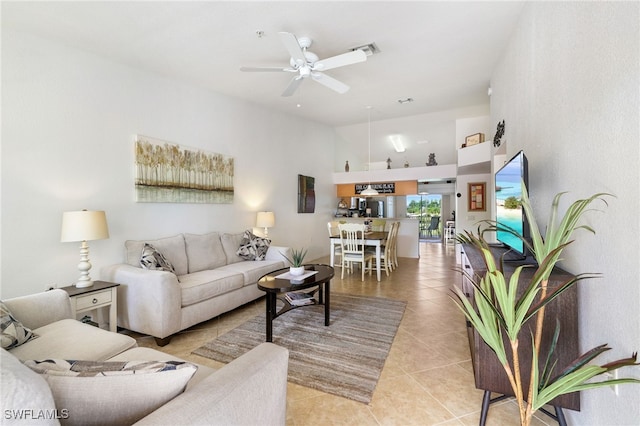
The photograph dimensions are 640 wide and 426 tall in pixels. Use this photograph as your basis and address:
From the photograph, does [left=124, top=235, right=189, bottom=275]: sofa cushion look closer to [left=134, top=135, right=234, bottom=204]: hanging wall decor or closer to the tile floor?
[left=134, top=135, right=234, bottom=204]: hanging wall decor

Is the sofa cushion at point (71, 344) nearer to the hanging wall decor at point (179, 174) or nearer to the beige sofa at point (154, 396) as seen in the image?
the beige sofa at point (154, 396)

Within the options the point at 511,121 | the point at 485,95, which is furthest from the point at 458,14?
the point at 485,95

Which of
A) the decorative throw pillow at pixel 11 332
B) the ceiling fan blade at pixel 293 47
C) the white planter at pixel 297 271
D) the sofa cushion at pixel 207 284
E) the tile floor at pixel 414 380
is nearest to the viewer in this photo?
the decorative throw pillow at pixel 11 332

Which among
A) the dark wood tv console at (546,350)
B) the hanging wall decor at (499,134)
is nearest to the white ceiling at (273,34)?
the hanging wall decor at (499,134)

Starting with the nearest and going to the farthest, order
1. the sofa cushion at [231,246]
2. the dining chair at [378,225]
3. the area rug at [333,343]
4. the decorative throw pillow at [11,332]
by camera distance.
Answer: the decorative throw pillow at [11,332], the area rug at [333,343], the sofa cushion at [231,246], the dining chair at [378,225]

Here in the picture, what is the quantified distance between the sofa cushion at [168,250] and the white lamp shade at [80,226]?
0.57 meters

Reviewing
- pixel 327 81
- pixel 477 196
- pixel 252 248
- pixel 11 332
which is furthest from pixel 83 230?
pixel 477 196

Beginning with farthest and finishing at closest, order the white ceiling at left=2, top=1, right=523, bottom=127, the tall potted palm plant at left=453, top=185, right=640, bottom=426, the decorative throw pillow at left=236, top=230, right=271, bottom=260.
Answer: the decorative throw pillow at left=236, top=230, right=271, bottom=260 → the white ceiling at left=2, top=1, right=523, bottom=127 → the tall potted palm plant at left=453, top=185, right=640, bottom=426

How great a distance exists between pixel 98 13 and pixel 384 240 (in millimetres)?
5135

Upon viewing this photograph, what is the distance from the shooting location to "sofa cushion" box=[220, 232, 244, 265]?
405cm

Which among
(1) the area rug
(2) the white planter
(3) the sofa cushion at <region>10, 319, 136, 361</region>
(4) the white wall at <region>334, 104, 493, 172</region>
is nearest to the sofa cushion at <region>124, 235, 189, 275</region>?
(1) the area rug

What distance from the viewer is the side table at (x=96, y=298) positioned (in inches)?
95.2

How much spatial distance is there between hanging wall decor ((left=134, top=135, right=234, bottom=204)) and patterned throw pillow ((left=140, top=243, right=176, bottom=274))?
2.29ft

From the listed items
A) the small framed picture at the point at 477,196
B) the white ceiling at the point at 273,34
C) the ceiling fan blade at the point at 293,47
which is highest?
the white ceiling at the point at 273,34
